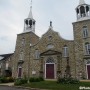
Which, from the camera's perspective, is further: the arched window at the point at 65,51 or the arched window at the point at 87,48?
the arched window at the point at 65,51

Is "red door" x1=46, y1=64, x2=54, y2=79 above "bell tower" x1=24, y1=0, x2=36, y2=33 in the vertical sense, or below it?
below

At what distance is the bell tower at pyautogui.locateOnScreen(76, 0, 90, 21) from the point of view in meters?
32.2

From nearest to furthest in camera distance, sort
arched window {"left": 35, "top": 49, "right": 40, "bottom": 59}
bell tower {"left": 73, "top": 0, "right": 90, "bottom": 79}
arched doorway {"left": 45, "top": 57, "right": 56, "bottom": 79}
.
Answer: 1. bell tower {"left": 73, "top": 0, "right": 90, "bottom": 79}
2. arched doorway {"left": 45, "top": 57, "right": 56, "bottom": 79}
3. arched window {"left": 35, "top": 49, "right": 40, "bottom": 59}

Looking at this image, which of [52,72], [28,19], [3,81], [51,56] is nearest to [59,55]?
[51,56]

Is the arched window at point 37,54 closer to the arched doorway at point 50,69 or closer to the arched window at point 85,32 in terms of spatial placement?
the arched doorway at point 50,69

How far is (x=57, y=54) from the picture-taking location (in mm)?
30953

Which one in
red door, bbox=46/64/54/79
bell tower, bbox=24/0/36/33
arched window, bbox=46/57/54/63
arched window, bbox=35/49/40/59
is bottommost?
red door, bbox=46/64/54/79

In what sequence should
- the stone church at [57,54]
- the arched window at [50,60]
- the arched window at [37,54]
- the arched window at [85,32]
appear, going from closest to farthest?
the stone church at [57,54]
the arched window at [85,32]
the arched window at [50,60]
the arched window at [37,54]

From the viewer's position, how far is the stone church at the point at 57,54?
1143 inches

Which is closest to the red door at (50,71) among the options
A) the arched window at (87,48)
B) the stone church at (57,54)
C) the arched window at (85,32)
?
the stone church at (57,54)

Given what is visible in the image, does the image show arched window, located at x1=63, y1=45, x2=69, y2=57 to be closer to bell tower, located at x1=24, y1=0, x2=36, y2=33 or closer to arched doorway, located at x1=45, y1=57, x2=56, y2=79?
arched doorway, located at x1=45, y1=57, x2=56, y2=79

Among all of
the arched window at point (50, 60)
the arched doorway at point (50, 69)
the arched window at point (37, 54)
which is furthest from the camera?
the arched window at point (37, 54)

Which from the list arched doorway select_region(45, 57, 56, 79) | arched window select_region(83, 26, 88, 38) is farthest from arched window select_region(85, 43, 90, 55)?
arched doorway select_region(45, 57, 56, 79)

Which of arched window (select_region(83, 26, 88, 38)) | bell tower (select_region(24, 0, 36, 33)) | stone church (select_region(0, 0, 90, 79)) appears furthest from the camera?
bell tower (select_region(24, 0, 36, 33))
